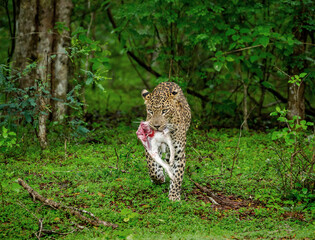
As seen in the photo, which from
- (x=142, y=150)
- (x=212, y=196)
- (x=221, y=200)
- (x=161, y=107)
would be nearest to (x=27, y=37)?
(x=142, y=150)

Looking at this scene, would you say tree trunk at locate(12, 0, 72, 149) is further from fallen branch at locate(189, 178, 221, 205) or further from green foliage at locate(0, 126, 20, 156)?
fallen branch at locate(189, 178, 221, 205)

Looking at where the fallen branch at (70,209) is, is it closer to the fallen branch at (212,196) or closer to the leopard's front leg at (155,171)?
the leopard's front leg at (155,171)

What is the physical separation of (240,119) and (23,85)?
6.32m

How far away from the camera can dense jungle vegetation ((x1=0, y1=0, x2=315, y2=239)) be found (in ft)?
21.5

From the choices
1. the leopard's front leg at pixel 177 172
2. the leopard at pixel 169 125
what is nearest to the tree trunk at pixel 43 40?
the leopard at pixel 169 125

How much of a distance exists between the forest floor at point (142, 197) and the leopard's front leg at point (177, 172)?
17cm

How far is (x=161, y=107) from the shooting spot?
7617 millimetres

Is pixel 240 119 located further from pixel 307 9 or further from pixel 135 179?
pixel 135 179

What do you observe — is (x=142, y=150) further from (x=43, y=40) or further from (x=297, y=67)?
(x=297, y=67)

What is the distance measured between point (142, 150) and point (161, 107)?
282cm

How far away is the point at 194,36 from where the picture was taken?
11109mm

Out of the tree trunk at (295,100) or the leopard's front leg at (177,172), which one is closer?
the leopard's front leg at (177,172)

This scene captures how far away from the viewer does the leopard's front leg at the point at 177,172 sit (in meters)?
7.44

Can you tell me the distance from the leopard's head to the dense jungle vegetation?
48.5 inches
